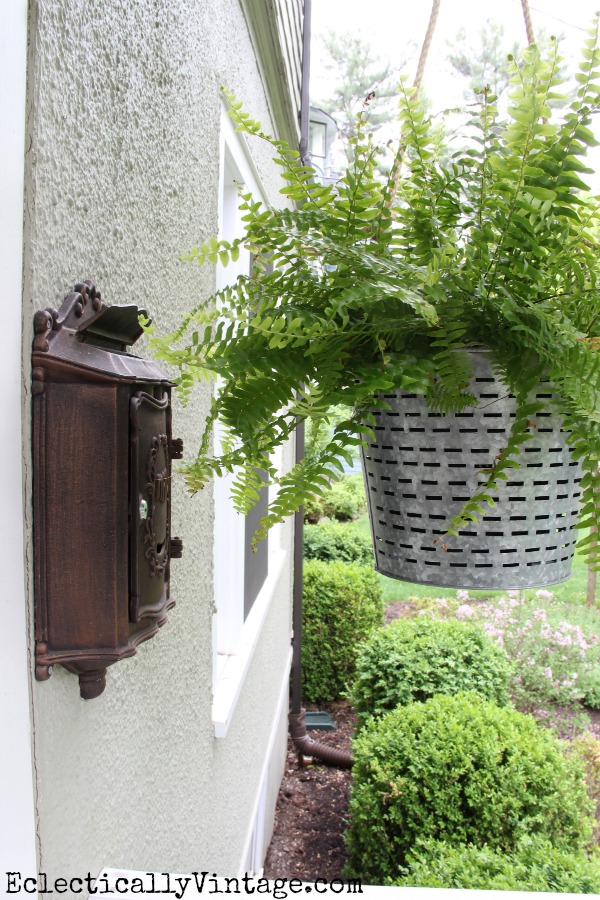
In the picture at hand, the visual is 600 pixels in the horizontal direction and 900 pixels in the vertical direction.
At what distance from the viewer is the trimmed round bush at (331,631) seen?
20.6 ft

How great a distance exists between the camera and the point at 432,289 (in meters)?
0.94

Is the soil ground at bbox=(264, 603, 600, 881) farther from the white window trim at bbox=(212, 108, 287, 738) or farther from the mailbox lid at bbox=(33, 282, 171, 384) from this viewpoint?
the mailbox lid at bbox=(33, 282, 171, 384)

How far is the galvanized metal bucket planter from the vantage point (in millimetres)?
1048

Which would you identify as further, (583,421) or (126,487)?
(583,421)

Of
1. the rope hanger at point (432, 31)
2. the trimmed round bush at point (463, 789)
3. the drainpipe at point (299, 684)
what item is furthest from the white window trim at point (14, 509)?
the drainpipe at point (299, 684)

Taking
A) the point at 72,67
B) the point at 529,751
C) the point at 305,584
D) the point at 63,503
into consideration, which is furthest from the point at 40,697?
the point at 305,584

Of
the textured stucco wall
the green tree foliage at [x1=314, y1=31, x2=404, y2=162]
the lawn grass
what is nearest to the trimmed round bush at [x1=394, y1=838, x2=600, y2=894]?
the textured stucco wall

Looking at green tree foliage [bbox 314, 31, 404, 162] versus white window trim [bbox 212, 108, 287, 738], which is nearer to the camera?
white window trim [bbox 212, 108, 287, 738]

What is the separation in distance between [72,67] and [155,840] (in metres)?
1.37

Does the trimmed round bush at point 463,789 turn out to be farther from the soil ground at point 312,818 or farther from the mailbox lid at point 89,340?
the mailbox lid at point 89,340

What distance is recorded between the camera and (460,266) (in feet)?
3.38

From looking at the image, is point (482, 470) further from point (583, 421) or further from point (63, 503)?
point (63, 503)

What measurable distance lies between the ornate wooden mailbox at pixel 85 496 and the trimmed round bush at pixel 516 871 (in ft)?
6.20

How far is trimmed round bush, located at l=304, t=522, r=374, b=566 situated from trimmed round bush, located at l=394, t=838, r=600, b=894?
5.08 meters
